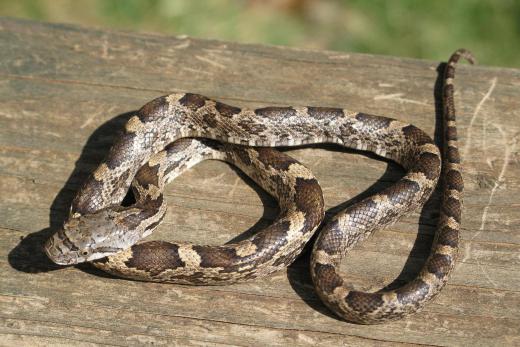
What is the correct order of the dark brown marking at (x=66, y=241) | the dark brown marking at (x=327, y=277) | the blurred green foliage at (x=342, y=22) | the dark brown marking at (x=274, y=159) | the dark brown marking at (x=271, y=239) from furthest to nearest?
the blurred green foliage at (x=342, y=22)
the dark brown marking at (x=274, y=159)
the dark brown marking at (x=271, y=239)
the dark brown marking at (x=66, y=241)
the dark brown marking at (x=327, y=277)

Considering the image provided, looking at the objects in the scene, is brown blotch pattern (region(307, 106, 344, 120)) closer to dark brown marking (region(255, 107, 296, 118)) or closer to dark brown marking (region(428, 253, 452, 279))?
dark brown marking (region(255, 107, 296, 118))

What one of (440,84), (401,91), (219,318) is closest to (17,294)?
(219,318)

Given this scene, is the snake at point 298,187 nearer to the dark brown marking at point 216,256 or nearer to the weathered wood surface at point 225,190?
the dark brown marking at point 216,256

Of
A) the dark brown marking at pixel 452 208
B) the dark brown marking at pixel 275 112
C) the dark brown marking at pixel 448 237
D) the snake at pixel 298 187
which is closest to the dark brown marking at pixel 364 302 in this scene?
the snake at pixel 298 187

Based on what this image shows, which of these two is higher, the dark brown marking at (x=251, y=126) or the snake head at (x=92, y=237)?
the dark brown marking at (x=251, y=126)

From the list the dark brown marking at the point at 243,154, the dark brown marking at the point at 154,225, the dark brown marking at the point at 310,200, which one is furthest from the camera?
the dark brown marking at the point at 243,154

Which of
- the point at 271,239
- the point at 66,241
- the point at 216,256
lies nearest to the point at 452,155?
the point at 271,239

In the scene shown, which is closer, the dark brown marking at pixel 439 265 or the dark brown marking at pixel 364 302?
the dark brown marking at pixel 364 302

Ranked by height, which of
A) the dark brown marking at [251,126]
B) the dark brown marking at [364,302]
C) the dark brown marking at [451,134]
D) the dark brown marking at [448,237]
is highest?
the dark brown marking at [451,134]
